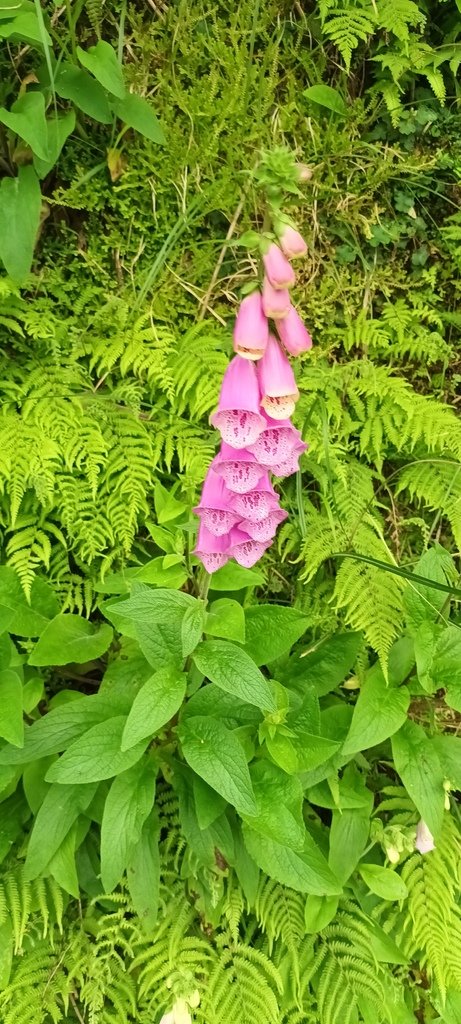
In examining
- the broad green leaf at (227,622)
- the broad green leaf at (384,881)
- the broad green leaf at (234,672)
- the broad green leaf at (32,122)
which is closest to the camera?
the broad green leaf at (234,672)

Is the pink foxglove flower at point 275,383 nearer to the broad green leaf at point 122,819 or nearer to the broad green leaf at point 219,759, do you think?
the broad green leaf at point 219,759

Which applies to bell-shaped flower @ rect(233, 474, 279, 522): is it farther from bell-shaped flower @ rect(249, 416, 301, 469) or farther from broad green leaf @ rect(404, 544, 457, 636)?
broad green leaf @ rect(404, 544, 457, 636)

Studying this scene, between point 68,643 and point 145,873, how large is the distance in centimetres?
64

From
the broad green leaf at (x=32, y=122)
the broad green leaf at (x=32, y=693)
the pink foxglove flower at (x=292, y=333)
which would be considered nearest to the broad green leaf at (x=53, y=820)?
the broad green leaf at (x=32, y=693)

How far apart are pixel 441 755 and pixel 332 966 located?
72 centimetres

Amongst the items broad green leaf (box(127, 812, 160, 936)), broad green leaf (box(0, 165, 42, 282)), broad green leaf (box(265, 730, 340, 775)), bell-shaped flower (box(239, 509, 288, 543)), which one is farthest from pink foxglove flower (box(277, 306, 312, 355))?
broad green leaf (box(127, 812, 160, 936))

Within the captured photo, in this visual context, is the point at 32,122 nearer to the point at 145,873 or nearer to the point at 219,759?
the point at 219,759

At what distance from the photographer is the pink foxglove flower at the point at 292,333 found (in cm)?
132

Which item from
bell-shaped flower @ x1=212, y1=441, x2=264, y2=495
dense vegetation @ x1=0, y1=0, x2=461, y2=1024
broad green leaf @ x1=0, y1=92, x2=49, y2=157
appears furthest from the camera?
dense vegetation @ x1=0, y1=0, x2=461, y2=1024

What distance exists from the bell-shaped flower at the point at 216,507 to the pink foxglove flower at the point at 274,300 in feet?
1.15

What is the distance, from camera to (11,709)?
5.56 ft

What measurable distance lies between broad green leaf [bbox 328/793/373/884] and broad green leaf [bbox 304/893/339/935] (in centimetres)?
8

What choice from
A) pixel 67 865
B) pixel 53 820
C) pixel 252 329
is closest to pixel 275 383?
pixel 252 329

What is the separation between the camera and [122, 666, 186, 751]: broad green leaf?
1.51 meters
